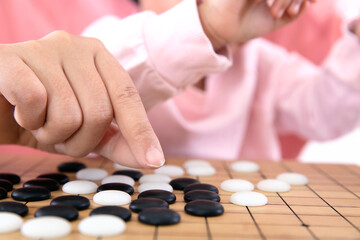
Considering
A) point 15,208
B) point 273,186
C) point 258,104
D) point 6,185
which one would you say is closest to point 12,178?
point 6,185

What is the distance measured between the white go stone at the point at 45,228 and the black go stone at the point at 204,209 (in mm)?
135

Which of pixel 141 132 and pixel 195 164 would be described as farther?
pixel 195 164

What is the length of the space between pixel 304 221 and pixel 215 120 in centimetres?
67

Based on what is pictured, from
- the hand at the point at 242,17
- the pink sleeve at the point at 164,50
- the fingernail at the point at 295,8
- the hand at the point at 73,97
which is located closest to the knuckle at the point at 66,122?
the hand at the point at 73,97

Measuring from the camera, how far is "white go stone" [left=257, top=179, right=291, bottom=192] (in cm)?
56

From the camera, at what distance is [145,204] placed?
44 cm

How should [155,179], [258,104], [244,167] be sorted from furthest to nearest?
[258,104]
[244,167]
[155,179]

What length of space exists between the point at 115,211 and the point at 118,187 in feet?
0.33

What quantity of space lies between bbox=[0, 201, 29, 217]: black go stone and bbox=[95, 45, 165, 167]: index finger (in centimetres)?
14

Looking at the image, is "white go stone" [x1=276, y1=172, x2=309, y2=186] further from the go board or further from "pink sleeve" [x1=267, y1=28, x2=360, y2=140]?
"pink sleeve" [x1=267, y1=28, x2=360, y2=140]

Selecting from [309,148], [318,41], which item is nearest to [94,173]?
[318,41]

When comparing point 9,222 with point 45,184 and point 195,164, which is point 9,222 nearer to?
point 45,184

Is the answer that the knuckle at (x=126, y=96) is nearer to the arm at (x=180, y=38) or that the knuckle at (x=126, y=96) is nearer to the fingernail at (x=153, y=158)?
the fingernail at (x=153, y=158)

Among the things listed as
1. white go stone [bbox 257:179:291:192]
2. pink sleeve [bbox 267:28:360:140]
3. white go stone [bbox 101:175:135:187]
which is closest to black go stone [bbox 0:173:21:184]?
white go stone [bbox 101:175:135:187]
